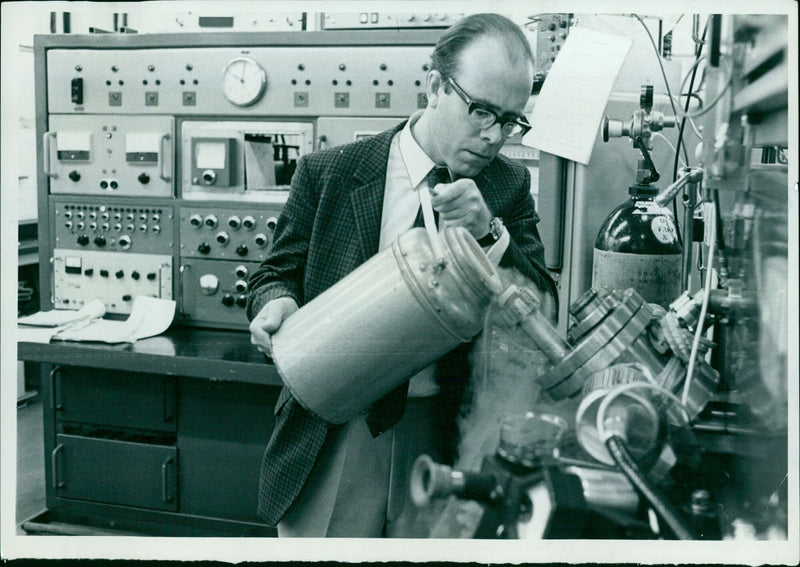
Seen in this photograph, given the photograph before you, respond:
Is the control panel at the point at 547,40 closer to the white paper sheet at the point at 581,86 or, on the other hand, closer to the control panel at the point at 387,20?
the white paper sheet at the point at 581,86

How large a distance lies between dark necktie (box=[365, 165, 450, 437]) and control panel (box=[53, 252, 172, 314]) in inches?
54.0

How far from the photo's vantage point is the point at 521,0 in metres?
1.26

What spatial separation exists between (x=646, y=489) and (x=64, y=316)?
78.6 inches

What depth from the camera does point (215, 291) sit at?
97.2 inches

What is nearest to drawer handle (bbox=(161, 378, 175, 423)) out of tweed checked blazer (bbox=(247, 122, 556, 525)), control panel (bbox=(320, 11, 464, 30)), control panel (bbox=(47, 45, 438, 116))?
control panel (bbox=(47, 45, 438, 116))

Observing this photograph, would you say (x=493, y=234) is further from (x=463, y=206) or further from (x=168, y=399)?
(x=168, y=399)

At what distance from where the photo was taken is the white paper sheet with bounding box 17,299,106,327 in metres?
2.27

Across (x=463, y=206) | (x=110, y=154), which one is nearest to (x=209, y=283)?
(x=110, y=154)

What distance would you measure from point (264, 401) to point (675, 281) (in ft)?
4.29

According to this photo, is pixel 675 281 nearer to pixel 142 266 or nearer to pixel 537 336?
pixel 537 336

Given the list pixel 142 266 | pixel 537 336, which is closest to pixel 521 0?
pixel 537 336

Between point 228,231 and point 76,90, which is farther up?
point 76,90

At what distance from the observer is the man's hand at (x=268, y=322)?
1.21 m

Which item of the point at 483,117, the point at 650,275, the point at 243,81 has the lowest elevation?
the point at 650,275
